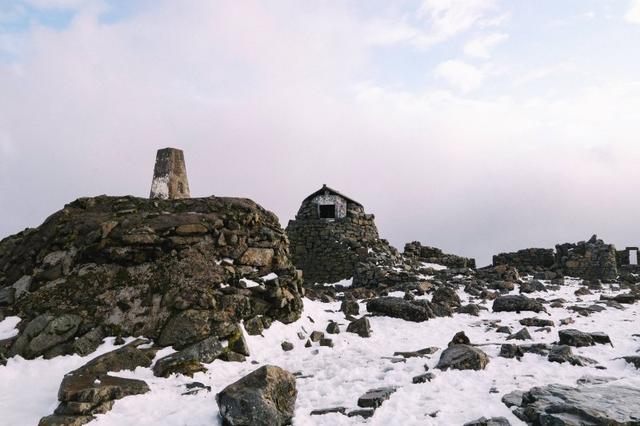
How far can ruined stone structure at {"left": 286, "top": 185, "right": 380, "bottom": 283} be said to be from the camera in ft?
73.8

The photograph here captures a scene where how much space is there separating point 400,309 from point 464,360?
4235 mm

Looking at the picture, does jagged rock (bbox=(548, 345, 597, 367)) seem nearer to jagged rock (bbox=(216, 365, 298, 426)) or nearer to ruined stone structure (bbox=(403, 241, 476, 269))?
jagged rock (bbox=(216, 365, 298, 426))

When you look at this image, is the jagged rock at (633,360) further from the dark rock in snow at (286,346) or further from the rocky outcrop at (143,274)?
the rocky outcrop at (143,274)

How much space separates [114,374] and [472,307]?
32.4ft

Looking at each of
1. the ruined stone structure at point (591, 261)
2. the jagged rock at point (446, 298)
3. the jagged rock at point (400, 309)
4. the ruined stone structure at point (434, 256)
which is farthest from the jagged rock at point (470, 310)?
the ruined stone structure at point (591, 261)

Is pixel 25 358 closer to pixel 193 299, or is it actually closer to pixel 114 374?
pixel 114 374

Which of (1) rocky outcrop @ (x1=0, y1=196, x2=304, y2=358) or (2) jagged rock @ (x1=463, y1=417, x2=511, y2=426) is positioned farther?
(1) rocky outcrop @ (x1=0, y1=196, x2=304, y2=358)

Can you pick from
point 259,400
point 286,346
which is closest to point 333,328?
point 286,346

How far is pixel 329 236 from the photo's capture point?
917 inches

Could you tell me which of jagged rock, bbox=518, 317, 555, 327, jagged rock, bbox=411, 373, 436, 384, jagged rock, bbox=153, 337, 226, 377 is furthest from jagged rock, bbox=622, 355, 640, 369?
jagged rock, bbox=153, 337, 226, 377

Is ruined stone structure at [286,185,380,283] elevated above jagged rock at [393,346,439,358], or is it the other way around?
ruined stone structure at [286,185,380,283]

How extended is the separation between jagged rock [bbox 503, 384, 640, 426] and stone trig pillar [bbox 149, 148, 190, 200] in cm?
1072

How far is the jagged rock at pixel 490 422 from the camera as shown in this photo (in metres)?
5.48

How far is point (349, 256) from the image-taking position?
22.3 metres
